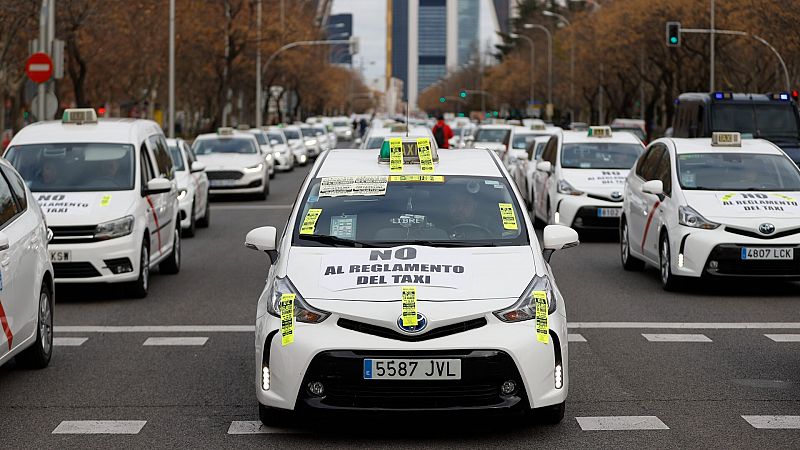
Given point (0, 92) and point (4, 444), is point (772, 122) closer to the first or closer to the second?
point (4, 444)

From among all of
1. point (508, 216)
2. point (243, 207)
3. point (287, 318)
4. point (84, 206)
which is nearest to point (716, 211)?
point (84, 206)

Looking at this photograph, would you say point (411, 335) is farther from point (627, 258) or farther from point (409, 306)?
point (627, 258)

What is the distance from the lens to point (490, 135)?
121 feet

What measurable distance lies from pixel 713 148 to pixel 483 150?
246 inches

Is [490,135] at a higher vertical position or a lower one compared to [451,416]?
higher

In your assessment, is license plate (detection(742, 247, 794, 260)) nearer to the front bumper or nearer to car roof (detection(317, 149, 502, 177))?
car roof (detection(317, 149, 502, 177))

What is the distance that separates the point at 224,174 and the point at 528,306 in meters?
23.5

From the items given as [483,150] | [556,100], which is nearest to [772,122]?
[483,150]

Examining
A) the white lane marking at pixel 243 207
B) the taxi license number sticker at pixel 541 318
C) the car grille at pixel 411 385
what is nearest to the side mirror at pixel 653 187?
the taxi license number sticker at pixel 541 318

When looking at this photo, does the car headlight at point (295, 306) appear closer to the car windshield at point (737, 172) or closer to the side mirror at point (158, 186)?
the side mirror at point (158, 186)

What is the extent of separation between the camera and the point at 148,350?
10.2 m

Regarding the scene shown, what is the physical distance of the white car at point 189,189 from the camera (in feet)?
68.6

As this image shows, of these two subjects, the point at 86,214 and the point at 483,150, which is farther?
the point at 86,214

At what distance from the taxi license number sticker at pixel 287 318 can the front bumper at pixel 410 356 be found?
0.03m
